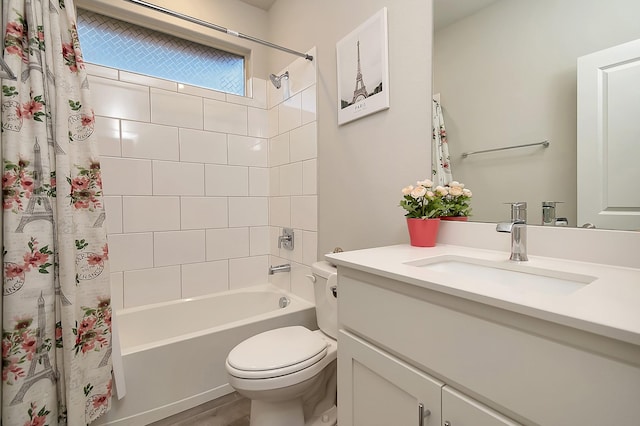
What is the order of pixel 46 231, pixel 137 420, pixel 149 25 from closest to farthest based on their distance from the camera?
pixel 46 231 < pixel 137 420 < pixel 149 25

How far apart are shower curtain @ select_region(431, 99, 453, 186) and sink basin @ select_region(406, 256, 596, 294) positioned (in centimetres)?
36

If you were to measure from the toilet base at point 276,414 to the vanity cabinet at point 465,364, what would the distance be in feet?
1.31

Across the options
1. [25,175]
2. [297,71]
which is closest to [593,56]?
[297,71]

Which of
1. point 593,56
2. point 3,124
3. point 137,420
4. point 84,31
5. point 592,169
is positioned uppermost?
point 84,31

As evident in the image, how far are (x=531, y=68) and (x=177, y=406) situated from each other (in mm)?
2007

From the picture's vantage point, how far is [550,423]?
1.58ft

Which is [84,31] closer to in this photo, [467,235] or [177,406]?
[177,406]

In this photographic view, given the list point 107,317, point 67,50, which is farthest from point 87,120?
point 107,317

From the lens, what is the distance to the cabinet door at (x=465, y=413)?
55cm

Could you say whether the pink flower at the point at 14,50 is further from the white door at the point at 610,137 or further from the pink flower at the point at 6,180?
the white door at the point at 610,137

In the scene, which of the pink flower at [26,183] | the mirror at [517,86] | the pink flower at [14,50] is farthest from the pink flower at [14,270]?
the mirror at [517,86]

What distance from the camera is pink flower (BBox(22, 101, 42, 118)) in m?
1.04

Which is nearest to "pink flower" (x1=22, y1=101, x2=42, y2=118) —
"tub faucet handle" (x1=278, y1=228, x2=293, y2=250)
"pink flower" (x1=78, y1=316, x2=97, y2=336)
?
"pink flower" (x1=78, y1=316, x2=97, y2=336)

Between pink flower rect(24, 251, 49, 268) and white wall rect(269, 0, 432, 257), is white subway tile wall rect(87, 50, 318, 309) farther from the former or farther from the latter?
pink flower rect(24, 251, 49, 268)
